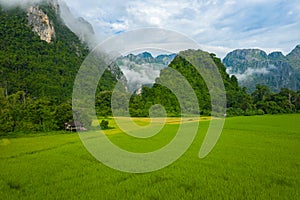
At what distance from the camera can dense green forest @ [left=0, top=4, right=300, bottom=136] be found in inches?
854

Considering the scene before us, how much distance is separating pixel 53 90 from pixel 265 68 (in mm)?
121810

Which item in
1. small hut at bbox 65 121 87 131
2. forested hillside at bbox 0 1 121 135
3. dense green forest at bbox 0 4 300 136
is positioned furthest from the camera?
dense green forest at bbox 0 4 300 136

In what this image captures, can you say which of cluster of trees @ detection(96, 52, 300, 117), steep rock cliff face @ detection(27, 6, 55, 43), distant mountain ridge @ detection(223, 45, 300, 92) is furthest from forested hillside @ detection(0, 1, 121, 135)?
distant mountain ridge @ detection(223, 45, 300, 92)

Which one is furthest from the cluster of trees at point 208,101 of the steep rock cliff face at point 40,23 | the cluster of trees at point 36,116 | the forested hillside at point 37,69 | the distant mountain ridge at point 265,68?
the distant mountain ridge at point 265,68

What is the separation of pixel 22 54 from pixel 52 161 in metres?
50.2

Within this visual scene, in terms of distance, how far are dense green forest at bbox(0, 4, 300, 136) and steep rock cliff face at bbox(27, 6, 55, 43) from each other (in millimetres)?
1450

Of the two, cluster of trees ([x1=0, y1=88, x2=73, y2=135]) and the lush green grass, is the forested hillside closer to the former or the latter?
cluster of trees ([x1=0, y1=88, x2=73, y2=135])

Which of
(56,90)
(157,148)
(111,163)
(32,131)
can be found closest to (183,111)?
(56,90)

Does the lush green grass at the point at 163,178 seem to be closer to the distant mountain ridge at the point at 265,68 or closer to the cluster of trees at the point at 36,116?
the cluster of trees at the point at 36,116

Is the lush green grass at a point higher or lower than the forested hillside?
lower

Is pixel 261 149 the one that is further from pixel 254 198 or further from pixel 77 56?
pixel 77 56

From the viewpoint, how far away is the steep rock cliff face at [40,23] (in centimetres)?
6481

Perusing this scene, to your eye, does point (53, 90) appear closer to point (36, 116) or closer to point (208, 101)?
point (36, 116)

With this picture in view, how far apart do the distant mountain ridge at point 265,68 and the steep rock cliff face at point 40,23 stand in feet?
261
